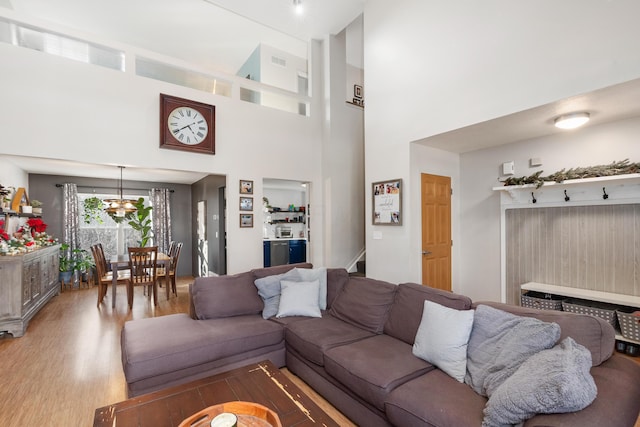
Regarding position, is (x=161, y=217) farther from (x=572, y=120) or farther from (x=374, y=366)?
(x=572, y=120)

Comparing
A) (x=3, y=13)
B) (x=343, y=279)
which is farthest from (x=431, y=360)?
(x=3, y=13)

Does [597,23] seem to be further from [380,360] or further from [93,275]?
[93,275]

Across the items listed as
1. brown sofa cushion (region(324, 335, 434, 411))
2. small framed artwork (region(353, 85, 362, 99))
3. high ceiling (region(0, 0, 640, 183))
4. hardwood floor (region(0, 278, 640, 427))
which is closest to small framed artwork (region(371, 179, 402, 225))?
high ceiling (region(0, 0, 640, 183))

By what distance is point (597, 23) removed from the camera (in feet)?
7.84

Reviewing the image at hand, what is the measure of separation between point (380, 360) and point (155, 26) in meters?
5.93

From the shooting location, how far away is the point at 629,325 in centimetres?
285

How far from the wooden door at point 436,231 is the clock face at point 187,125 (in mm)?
2984

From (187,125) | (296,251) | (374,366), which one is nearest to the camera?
(374,366)

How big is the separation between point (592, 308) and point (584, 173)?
1.35m

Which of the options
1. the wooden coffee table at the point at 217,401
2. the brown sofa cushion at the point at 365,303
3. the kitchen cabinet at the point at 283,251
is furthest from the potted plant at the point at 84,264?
the wooden coffee table at the point at 217,401

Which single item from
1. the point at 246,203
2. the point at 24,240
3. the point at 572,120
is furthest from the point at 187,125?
the point at 572,120

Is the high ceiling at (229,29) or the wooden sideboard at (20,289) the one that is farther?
the wooden sideboard at (20,289)

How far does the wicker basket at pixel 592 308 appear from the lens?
2.97 metres

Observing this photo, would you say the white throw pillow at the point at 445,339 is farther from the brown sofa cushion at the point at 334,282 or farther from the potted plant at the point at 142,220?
the potted plant at the point at 142,220
